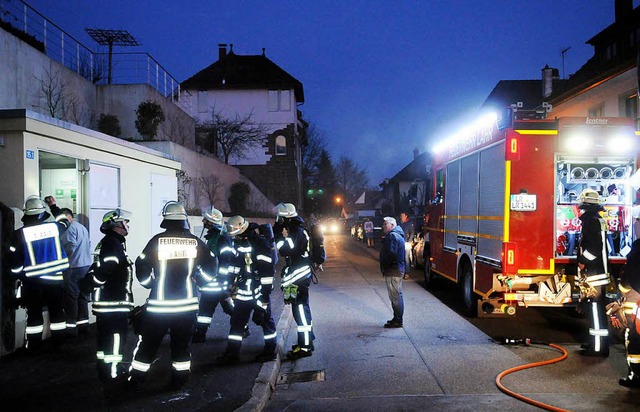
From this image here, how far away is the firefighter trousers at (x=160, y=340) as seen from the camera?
552 cm

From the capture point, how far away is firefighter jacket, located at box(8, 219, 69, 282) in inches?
272

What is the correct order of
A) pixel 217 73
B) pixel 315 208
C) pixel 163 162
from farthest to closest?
1. pixel 315 208
2. pixel 217 73
3. pixel 163 162

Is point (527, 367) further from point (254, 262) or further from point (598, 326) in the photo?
point (254, 262)

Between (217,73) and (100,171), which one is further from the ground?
(217,73)

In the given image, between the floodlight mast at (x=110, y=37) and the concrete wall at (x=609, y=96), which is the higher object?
the floodlight mast at (x=110, y=37)

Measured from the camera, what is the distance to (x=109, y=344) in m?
6.02

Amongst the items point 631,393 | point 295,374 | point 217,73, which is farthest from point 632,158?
point 217,73

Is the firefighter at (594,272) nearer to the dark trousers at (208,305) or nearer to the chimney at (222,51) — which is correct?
the dark trousers at (208,305)

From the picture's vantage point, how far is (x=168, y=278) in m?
5.59

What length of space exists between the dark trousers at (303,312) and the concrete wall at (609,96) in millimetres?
16382

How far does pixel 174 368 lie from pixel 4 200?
12.1ft

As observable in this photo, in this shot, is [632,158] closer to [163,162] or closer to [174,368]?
[174,368]

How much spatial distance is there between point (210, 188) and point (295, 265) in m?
16.9

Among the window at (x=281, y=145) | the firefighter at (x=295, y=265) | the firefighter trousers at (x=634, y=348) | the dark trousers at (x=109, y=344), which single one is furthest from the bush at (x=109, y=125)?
the window at (x=281, y=145)
